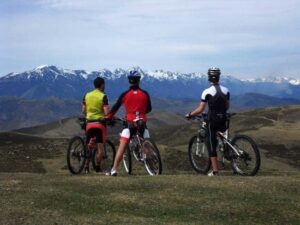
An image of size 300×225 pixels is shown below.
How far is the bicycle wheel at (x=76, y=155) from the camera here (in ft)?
61.8

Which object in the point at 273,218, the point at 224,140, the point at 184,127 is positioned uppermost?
the point at 224,140

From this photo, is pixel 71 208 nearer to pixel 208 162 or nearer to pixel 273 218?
pixel 273 218

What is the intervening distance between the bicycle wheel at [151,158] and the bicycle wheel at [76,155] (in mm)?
2700

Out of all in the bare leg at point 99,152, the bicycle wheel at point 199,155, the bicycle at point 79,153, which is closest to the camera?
the bicycle wheel at point 199,155

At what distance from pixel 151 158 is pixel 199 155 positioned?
2132mm

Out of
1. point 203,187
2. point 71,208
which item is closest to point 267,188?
point 203,187

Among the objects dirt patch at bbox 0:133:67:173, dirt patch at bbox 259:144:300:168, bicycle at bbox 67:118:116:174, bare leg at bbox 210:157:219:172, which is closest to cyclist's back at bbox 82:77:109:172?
bicycle at bbox 67:118:116:174

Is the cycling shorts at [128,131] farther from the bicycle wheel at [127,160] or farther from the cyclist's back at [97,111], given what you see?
the cyclist's back at [97,111]

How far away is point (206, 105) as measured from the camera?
17359 millimetres

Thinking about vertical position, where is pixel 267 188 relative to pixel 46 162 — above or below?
above

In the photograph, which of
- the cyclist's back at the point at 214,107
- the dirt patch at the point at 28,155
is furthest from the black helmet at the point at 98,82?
the dirt patch at the point at 28,155

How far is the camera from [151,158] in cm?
1702

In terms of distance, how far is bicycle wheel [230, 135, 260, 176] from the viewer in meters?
16.4

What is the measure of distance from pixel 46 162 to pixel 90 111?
108ft
